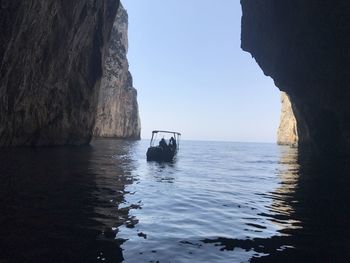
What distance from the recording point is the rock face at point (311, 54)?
3050 centimetres

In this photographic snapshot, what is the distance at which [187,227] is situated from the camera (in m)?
9.80

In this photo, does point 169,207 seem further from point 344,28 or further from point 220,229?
point 344,28

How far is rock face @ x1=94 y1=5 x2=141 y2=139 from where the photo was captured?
104125 millimetres

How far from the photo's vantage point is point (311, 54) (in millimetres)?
35594

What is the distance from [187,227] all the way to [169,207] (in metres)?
2.80

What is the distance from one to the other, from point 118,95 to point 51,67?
71.7 meters

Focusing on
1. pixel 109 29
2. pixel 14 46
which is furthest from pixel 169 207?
pixel 109 29

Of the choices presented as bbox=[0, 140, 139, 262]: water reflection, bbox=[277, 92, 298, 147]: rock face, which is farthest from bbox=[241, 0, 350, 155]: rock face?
bbox=[277, 92, 298, 147]: rock face

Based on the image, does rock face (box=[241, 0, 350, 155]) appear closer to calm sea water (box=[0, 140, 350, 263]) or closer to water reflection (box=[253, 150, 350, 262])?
water reflection (box=[253, 150, 350, 262])

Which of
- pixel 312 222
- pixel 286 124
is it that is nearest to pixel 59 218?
pixel 312 222

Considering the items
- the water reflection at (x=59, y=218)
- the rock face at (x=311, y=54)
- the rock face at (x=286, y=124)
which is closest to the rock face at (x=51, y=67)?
the water reflection at (x=59, y=218)

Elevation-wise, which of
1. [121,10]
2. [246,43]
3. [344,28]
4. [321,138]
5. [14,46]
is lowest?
[321,138]

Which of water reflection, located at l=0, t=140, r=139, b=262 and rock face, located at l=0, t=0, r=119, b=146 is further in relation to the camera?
rock face, located at l=0, t=0, r=119, b=146

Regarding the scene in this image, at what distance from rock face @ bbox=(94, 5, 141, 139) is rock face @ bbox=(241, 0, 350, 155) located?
2346 inches
